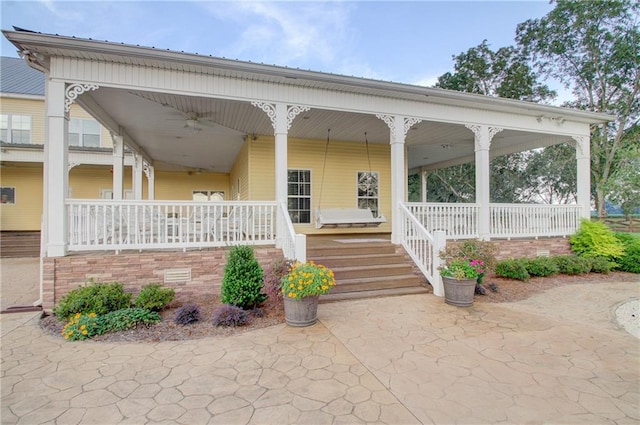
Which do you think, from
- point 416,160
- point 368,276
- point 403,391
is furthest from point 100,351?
point 416,160

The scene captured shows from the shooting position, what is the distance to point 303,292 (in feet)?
13.9

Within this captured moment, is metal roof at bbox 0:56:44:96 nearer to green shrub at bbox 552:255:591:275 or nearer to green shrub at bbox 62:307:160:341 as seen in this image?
green shrub at bbox 62:307:160:341

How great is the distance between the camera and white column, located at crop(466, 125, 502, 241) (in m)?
8.04

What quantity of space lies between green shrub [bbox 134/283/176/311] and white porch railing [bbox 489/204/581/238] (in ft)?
24.4

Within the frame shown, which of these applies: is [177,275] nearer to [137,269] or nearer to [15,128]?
[137,269]

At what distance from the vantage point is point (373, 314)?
15.6 feet

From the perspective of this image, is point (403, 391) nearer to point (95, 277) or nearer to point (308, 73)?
point (95, 277)

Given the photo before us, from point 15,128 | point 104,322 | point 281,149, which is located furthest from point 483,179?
point 15,128

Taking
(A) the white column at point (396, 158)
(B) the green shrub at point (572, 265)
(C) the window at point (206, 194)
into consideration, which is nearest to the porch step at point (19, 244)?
(C) the window at point (206, 194)

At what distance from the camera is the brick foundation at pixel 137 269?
16.7 ft

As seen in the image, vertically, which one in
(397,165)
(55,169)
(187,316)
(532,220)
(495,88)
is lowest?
(187,316)

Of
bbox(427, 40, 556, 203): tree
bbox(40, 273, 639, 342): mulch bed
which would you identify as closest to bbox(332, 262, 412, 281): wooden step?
bbox(40, 273, 639, 342): mulch bed

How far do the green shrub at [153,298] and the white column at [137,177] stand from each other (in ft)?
22.4

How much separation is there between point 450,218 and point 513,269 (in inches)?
67.0
